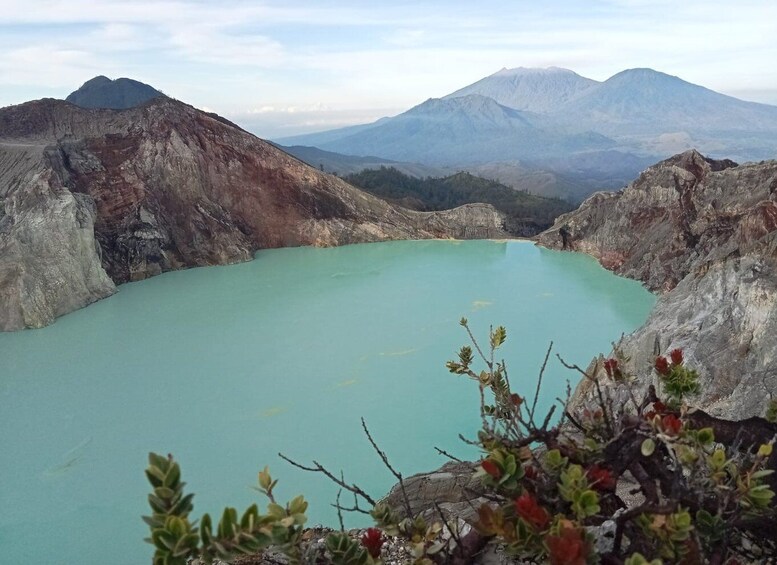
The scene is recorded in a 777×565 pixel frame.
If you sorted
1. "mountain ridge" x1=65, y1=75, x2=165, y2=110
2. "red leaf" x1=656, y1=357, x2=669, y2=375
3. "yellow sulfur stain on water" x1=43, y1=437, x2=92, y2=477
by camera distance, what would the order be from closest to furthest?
"red leaf" x1=656, y1=357, x2=669, y2=375 → "yellow sulfur stain on water" x1=43, y1=437, x2=92, y2=477 → "mountain ridge" x1=65, y1=75, x2=165, y2=110

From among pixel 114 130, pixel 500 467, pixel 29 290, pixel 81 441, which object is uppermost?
pixel 114 130

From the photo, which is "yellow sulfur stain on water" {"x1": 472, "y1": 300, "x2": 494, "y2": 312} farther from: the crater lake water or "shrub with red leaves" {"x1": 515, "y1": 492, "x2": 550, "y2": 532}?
"shrub with red leaves" {"x1": 515, "y1": 492, "x2": 550, "y2": 532}

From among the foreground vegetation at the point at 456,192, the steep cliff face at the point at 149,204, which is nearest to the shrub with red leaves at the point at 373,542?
the steep cliff face at the point at 149,204

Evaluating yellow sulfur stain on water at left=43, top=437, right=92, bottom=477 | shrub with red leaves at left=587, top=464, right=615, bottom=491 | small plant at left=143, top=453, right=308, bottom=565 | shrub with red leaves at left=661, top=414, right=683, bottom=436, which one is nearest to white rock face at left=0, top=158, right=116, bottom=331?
yellow sulfur stain on water at left=43, top=437, right=92, bottom=477

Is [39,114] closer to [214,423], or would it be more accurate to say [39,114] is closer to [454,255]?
[454,255]

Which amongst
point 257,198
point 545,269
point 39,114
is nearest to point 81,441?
point 545,269

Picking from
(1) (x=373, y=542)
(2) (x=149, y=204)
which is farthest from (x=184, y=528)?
(2) (x=149, y=204)
